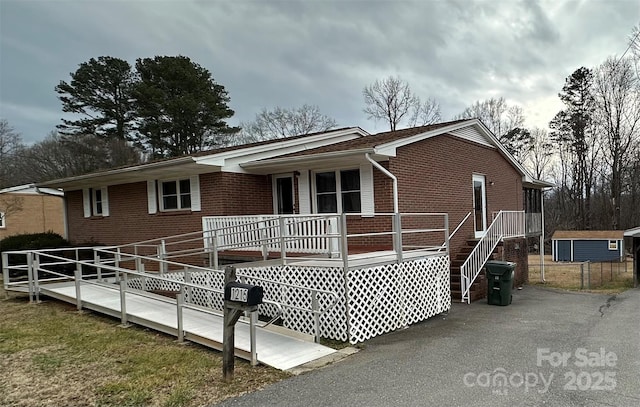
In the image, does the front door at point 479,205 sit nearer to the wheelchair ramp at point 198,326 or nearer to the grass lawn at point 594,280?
the grass lawn at point 594,280

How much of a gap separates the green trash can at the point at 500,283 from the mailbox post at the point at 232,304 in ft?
24.8

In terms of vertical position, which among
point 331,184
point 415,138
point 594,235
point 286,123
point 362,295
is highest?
point 286,123

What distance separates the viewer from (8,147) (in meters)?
31.8

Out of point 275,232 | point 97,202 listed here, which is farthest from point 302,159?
point 97,202

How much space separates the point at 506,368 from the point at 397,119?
3070 cm

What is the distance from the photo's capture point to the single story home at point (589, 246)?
2959cm

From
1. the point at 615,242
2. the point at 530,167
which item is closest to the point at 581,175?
the point at 530,167

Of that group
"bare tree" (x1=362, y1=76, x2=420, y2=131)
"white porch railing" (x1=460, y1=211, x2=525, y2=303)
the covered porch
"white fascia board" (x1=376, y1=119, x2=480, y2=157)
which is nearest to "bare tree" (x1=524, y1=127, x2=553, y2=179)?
"bare tree" (x1=362, y1=76, x2=420, y2=131)

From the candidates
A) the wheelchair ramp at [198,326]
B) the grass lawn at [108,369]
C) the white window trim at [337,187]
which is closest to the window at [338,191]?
the white window trim at [337,187]

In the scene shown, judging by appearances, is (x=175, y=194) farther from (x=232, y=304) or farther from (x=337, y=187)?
(x=232, y=304)

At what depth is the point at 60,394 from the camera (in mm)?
4824

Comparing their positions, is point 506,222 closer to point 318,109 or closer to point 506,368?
point 506,368

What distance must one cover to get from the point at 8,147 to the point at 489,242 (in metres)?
35.0

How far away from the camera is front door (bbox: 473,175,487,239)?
14096 mm
